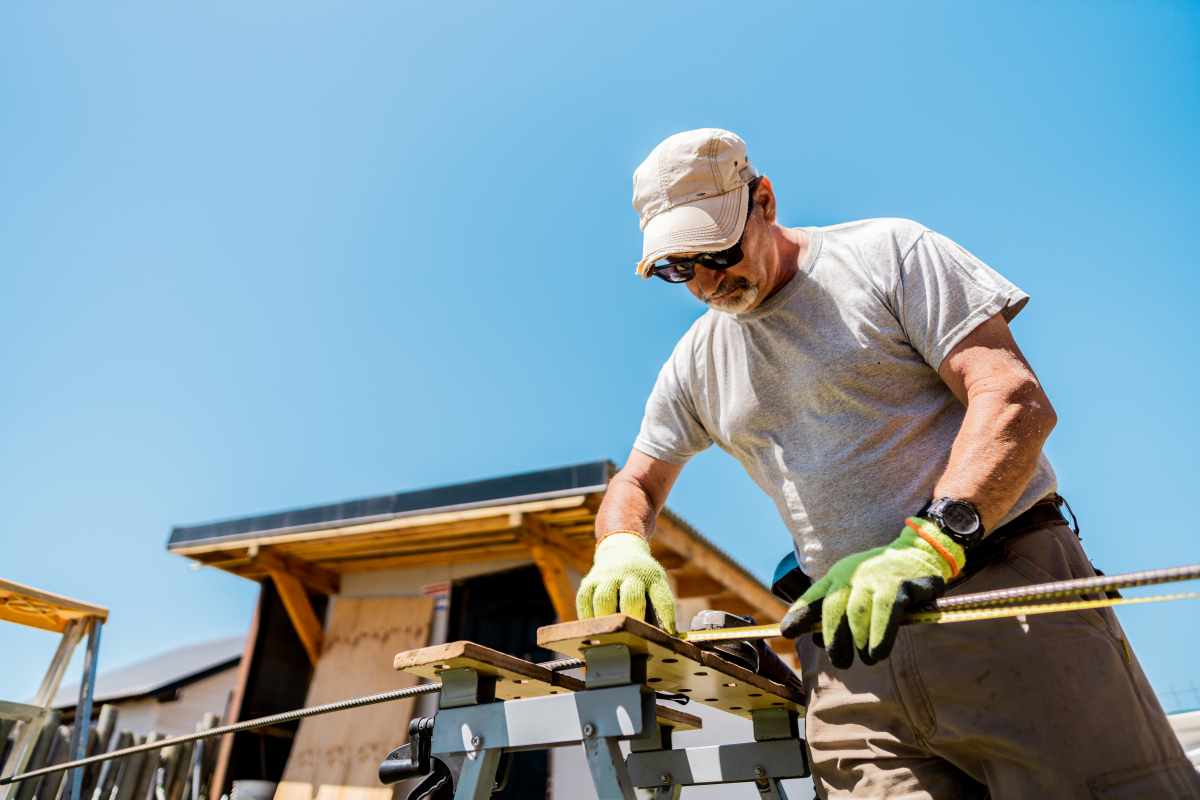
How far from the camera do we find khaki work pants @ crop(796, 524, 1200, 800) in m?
1.49

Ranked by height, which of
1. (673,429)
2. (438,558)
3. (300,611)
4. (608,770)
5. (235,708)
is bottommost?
(608,770)

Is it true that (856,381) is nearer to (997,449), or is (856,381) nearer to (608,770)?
(997,449)

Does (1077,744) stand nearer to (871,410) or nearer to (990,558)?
(990,558)

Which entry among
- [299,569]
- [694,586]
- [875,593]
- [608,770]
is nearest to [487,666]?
[608,770]

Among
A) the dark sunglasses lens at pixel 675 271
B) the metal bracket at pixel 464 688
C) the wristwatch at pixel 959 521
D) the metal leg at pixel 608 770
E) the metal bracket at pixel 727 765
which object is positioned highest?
the dark sunglasses lens at pixel 675 271

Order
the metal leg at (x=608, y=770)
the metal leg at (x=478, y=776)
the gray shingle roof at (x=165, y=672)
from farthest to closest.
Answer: the gray shingle roof at (x=165, y=672)
the metal leg at (x=478, y=776)
the metal leg at (x=608, y=770)

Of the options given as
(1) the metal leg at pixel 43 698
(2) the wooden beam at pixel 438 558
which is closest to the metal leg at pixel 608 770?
(1) the metal leg at pixel 43 698

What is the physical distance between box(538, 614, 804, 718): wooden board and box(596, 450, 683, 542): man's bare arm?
44 centimetres

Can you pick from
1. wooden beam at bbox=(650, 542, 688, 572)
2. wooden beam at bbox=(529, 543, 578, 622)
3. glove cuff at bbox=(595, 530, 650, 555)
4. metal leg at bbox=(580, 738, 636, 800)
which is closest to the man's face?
glove cuff at bbox=(595, 530, 650, 555)

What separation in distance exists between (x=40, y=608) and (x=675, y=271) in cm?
403

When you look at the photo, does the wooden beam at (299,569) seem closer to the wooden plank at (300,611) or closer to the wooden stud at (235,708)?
the wooden plank at (300,611)

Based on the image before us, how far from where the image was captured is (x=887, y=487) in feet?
5.98

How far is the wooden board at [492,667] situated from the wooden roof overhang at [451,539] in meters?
3.92

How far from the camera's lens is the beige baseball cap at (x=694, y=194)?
76.2 inches
